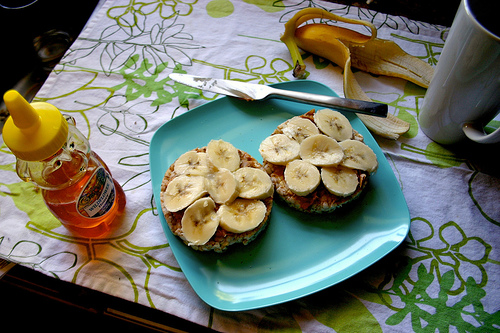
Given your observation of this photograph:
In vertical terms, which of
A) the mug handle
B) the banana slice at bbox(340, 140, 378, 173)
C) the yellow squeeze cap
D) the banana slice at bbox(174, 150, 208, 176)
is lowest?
the banana slice at bbox(174, 150, 208, 176)

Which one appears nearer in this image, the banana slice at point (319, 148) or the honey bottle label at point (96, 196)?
the honey bottle label at point (96, 196)

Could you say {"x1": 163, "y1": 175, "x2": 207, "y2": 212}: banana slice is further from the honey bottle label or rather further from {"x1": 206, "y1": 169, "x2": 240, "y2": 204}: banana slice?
the honey bottle label

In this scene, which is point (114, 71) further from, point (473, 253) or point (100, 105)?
point (473, 253)

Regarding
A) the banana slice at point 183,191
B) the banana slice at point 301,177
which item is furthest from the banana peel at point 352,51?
the banana slice at point 183,191

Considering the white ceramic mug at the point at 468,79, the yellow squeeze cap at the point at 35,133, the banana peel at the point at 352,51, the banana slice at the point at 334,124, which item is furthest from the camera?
the banana peel at the point at 352,51

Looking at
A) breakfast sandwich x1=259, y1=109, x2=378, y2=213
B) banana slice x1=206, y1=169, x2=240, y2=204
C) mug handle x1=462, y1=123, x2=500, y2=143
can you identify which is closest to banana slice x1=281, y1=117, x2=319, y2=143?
breakfast sandwich x1=259, y1=109, x2=378, y2=213

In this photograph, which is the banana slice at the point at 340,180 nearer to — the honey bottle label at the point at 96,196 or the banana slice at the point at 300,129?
the banana slice at the point at 300,129

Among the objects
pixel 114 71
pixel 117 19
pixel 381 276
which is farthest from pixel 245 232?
pixel 117 19
